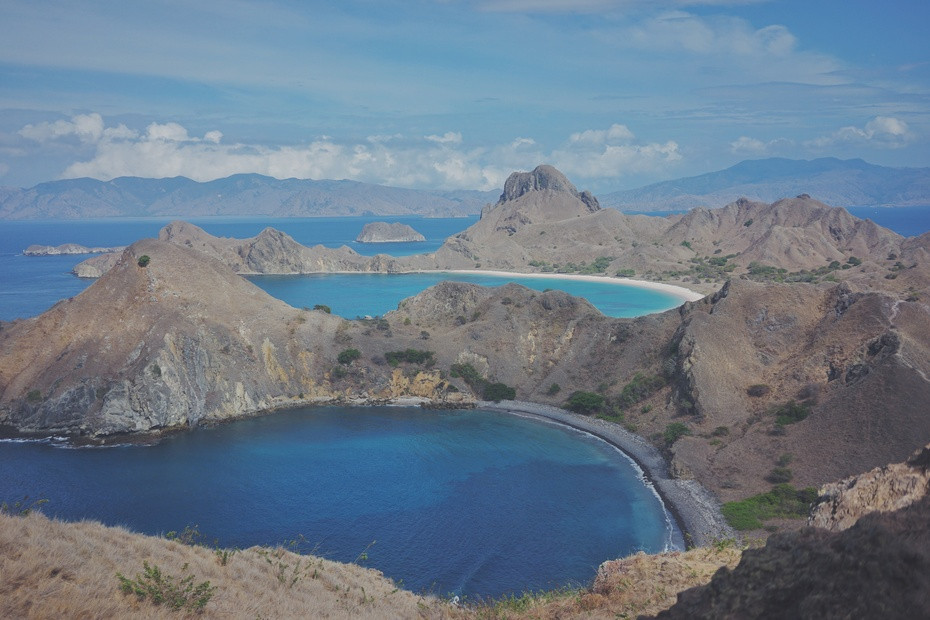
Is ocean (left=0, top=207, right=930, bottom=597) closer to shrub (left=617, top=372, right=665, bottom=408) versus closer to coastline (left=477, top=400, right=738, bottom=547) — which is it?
coastline (left=477, top=400, right=738, bottom=547)

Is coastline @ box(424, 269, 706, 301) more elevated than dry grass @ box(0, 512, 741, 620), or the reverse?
dry grass @ box(0, 512, 741, 620)

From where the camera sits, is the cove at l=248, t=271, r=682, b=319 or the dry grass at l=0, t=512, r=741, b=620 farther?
the cove at l=248, t=271, r=682, b=319

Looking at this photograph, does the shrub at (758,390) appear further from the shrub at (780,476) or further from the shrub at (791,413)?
the shrub at (780,476)

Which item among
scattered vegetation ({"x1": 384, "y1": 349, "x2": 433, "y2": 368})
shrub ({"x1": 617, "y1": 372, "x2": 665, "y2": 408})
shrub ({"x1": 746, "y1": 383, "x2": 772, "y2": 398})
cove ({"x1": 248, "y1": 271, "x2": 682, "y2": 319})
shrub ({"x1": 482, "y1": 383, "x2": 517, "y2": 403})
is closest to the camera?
shrub ({"x1": 746, "y1": 383, "x2": 772, "y2": 398})

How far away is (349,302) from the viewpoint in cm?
14962

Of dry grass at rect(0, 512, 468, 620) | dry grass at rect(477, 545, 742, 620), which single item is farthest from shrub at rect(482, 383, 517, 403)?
dry grass at rect(477, 545, 742, 620)

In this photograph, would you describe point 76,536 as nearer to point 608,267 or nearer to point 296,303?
point 296,303

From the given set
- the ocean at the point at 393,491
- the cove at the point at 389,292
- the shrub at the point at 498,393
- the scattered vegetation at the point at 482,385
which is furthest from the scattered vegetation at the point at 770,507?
the cove at the point at 389,292

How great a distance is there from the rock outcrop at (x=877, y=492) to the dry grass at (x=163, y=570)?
1259 cm

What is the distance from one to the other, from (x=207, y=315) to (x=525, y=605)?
206 ft

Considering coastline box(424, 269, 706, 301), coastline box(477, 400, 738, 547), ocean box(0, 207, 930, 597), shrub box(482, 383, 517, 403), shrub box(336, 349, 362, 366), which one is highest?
coastline box(424, 269, 706, 301)

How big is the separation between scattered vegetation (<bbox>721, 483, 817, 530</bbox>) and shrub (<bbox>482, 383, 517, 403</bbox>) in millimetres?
33022

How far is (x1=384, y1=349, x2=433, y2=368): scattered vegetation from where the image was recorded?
80.5m

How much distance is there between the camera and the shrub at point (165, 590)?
1576 cm
